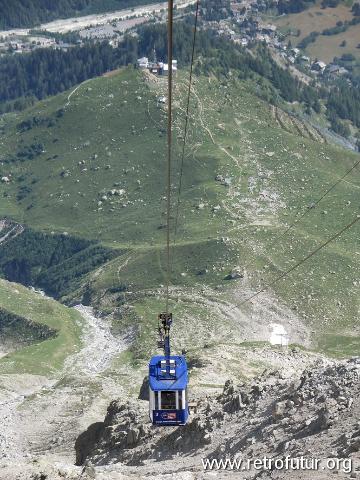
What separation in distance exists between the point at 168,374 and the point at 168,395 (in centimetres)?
164

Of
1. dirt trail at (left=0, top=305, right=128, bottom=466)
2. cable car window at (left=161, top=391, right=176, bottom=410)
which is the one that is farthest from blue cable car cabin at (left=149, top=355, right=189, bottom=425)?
dirt trail at (left=0, top=305, right=128, bottom=466)

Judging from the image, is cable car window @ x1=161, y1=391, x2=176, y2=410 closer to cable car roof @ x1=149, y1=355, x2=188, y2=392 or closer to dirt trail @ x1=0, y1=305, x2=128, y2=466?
cable car roof @ x1=149, y1=355, x2=188, y2=392

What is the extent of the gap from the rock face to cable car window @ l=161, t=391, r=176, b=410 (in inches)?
153

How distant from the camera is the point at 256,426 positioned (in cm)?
7944

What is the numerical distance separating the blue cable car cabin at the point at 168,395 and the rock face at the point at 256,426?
3166 millimetres

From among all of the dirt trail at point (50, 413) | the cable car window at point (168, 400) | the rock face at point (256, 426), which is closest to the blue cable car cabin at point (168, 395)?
the cable car window at point (168, 400)

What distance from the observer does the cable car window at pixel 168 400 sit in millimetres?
77938

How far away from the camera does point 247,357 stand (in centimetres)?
14175

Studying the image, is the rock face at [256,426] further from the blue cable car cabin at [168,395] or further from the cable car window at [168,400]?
the cable car window at [168,400]

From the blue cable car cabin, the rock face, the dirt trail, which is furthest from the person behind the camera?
the dirt trail

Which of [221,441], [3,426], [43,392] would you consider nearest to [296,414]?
[221,441]

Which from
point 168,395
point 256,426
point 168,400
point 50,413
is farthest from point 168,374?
point 50,413

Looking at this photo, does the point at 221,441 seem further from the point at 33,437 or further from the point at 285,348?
the point at 285,348

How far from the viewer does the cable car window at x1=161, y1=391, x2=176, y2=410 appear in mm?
77938
